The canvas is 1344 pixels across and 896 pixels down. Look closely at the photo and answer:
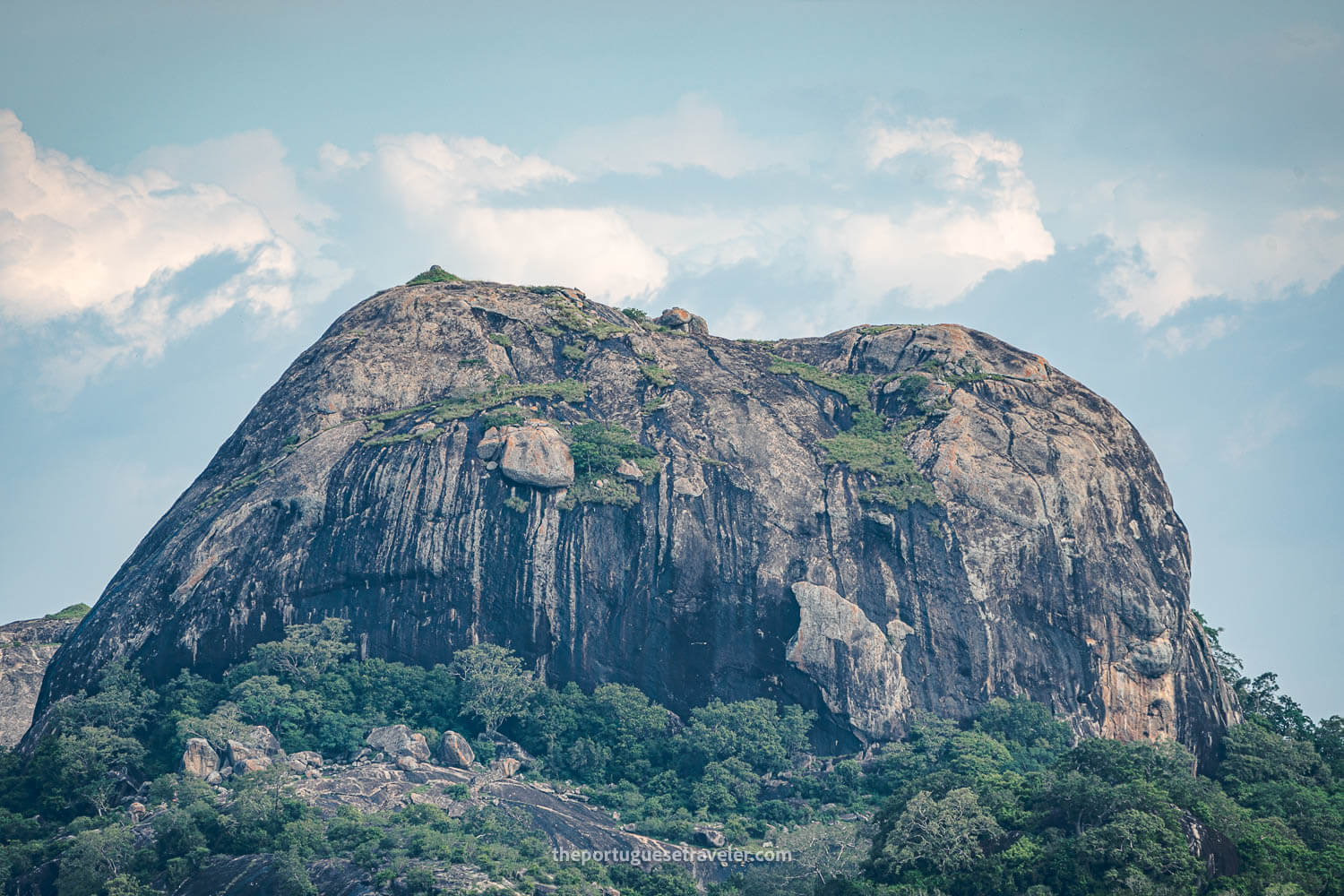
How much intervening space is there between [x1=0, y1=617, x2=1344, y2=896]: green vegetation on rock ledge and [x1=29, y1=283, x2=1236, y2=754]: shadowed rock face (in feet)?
6.29

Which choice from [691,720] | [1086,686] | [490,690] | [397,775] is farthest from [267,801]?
[1086,686]

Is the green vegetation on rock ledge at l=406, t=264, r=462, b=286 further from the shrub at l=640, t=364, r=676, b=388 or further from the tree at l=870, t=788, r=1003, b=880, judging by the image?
the tree at l=870, t=788, r=1003, b=880

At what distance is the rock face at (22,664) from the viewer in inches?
3172

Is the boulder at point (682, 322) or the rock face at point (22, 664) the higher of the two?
the boulder at point (682, 322)

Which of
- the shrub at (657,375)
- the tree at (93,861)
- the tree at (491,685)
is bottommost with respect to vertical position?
the tree at (93,861)

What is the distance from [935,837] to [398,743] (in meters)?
24.5

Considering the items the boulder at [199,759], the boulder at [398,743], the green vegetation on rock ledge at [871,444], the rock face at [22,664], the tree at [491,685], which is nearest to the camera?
the boulder at [199,759]

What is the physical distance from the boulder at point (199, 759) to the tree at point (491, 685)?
1105 centimetres

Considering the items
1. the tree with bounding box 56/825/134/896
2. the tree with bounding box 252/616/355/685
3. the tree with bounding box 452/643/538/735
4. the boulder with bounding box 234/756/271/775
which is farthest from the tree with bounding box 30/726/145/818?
the tree with bounding box 452/643/538/735

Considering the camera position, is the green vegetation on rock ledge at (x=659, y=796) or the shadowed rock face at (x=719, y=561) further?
the shadowed rock face at (x=719, y=561)

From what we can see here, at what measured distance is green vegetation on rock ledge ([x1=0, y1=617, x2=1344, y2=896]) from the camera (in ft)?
179

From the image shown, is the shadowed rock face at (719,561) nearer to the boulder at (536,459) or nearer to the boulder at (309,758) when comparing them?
the boulder at (536,459)

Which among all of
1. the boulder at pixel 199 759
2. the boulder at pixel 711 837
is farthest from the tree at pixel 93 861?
the boulder at pixel 711 837

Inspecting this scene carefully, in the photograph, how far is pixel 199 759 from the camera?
214ft
